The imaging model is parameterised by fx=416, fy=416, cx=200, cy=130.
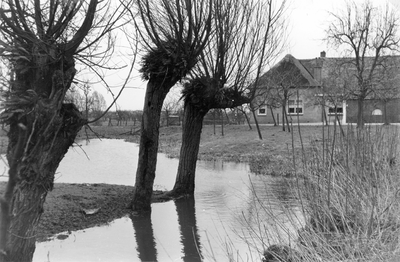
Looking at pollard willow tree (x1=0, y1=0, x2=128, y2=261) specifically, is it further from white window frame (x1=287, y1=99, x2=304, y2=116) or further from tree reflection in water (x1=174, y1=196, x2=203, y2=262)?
white window frame (x1=287, y1=99, x2=304, y2=116)

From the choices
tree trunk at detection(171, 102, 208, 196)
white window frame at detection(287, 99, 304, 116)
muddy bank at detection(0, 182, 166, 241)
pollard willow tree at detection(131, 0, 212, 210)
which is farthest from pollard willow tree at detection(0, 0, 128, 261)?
tree trunk at detection(171, 102, 208, 196)

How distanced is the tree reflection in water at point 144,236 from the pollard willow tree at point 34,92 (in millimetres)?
2645

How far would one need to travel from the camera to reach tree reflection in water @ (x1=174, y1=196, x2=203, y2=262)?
658cm

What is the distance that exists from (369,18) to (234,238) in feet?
80.9

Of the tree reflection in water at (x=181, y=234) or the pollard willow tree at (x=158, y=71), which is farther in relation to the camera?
the pollard willow tree at (x=158, y=71)

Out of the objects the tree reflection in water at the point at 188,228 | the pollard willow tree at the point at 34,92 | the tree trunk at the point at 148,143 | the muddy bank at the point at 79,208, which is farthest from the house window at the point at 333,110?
the muddy bank at the point at 79,208

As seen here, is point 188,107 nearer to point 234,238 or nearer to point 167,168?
point 234,238

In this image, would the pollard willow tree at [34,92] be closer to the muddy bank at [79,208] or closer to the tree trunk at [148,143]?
the muddy bank at [79,208]

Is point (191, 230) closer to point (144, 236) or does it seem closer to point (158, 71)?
point (144, 236)

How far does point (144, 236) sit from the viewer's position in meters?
7.64

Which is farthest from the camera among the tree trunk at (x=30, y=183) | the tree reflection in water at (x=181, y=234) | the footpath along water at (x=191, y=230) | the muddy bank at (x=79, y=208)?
the muddy bank at (x=79, y=208)

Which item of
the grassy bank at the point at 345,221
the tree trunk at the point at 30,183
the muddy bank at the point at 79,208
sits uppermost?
the tree trunk at the point at 30,183

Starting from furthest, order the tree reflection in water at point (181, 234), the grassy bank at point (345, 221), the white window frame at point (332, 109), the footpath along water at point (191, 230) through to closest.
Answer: the tree reflection in water at point (181, 234) < the footpath along water at point (191, 230) < the white window frame at point (332, 109) < the grassy bank at point (345, 221)

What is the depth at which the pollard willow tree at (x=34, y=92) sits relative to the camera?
4016 mm
